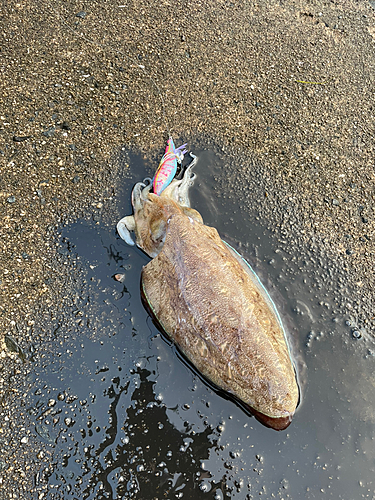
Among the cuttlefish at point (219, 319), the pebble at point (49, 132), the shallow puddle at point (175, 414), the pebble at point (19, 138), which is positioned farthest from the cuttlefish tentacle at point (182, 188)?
the pebble at point (19, 138)

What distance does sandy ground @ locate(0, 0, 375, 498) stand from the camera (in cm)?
384

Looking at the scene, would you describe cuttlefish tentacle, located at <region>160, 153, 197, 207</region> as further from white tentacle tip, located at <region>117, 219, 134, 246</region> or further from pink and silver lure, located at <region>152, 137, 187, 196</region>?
white tentacle tip, located at <region>117, 219, 134, 246</region>

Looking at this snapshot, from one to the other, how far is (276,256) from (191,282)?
133 centimetres

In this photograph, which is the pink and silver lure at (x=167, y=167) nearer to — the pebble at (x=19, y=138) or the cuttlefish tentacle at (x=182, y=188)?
the cuttlefish tentacle at (x=182, y=188)

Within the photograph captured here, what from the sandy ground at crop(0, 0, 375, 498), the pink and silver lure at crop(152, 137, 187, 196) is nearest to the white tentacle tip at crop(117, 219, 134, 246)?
the sandy ground at crop(0, 0, 375, 498)

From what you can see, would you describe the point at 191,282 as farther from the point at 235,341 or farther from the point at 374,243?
the point at 374,243

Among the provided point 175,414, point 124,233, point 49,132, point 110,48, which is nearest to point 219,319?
point 175,414

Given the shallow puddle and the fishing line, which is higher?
the fishing line

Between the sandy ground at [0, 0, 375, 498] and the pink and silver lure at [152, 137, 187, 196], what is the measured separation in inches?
11.5

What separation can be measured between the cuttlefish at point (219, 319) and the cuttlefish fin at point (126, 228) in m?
0.47

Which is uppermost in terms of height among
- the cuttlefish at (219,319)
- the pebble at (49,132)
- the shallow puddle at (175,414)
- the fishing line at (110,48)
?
the fishing line at (110,48)

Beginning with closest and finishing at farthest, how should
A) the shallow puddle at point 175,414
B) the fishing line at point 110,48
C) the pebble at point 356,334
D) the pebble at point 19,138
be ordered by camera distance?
the shallow puddle at point 175,414 → the pebble at point 356,334 → the pebble at point 19,138 → the fishing line at point 110,48

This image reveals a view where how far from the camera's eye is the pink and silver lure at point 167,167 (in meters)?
3.89

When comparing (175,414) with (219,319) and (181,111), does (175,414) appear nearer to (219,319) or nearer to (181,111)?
(219,319)
